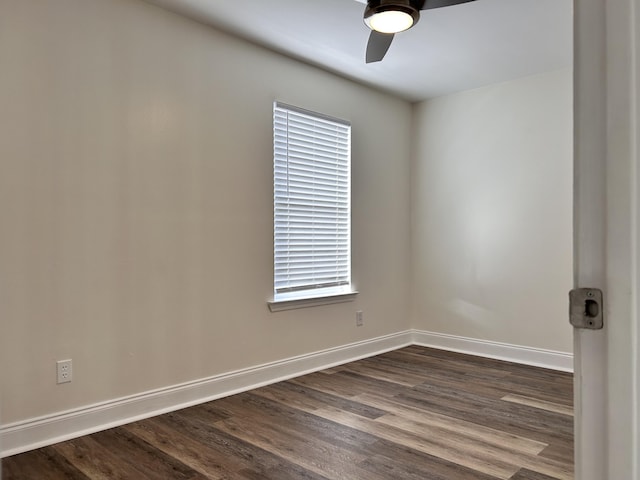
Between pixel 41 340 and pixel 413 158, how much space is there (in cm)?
374

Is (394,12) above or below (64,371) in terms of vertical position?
above

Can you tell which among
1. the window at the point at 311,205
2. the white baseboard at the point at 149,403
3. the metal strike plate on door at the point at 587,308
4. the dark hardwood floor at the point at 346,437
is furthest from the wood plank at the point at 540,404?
the metal strike plate on door at the point at 587,308

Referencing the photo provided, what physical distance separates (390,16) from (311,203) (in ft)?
5.82

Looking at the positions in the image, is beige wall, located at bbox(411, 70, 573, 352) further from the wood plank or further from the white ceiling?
the wood plank

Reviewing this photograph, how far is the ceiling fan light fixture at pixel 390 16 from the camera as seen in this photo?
2369 millimetres

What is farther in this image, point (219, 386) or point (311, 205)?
point (311, 205)

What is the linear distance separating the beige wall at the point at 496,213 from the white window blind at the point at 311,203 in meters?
1.05

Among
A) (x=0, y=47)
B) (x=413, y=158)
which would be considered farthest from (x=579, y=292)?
(x=413, y=158)

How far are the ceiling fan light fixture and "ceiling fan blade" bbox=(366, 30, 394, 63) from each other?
16cm

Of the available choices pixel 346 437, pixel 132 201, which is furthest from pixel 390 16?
pixel 346 437

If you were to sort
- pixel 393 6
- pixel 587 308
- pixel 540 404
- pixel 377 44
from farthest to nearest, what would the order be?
pixel 540 404 < pixel 377 44 < pixel 393 6 < pixel 587 308

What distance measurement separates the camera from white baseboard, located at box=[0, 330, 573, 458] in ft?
8.19

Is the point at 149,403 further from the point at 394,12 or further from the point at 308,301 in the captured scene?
the point at 394,12

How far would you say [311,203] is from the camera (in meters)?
3.95
